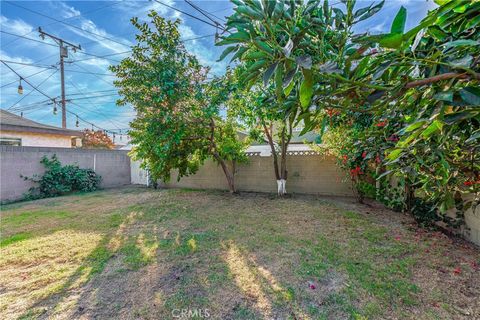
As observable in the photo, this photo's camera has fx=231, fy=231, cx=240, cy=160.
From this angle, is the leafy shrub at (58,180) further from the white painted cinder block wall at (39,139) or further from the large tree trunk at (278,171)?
the large tree trunk at (278,171)

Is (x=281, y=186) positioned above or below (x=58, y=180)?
below

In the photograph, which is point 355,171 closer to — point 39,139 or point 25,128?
point 25,128

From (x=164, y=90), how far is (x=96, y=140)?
19.4 m

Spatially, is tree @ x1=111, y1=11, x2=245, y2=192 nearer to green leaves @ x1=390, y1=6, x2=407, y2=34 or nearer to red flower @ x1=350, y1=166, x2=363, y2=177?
red flower @ x1=350, y1=166, x2=363, y2=177

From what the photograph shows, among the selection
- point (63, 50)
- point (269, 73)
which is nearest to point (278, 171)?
point (269, 73)

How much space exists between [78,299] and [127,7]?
7247 mm

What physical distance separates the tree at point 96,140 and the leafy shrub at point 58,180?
1330cm

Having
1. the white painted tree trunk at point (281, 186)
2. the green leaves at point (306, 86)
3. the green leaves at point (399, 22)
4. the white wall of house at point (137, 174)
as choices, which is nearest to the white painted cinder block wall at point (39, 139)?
the white wall of house at point (137, 174)

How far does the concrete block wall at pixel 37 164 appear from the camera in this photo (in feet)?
23.2

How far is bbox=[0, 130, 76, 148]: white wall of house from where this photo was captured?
8438 mm

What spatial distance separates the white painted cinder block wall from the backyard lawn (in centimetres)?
576

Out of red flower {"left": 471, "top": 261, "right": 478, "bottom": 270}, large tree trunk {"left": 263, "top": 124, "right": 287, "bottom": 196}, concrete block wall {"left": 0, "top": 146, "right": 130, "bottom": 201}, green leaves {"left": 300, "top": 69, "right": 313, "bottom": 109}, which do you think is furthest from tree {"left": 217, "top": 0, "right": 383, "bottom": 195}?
concrete block wall {"left": 0, "top": 146, "right": 130, "bottom": 201}

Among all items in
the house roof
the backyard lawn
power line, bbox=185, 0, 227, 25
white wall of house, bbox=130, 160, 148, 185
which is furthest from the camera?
white wall of house, bbox=130, 160, 148, 185

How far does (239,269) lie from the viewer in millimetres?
2525
